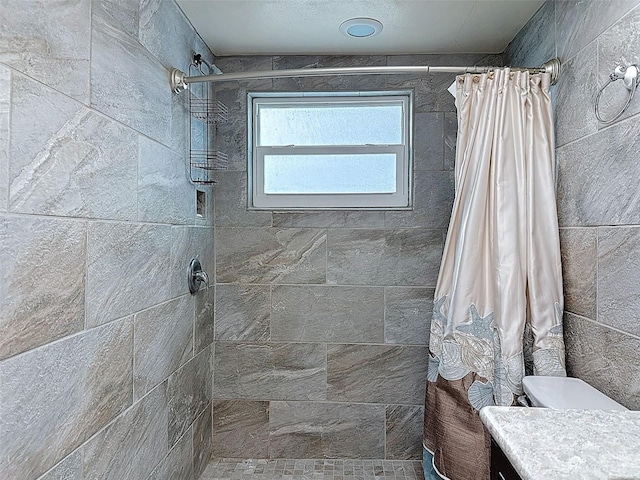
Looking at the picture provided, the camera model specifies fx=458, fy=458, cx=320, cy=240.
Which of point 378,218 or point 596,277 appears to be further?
point 378,218

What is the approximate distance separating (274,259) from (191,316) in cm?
56

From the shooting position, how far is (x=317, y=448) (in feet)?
8.29

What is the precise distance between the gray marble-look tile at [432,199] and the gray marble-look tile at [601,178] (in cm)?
69

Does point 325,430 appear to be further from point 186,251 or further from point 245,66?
point 245,66

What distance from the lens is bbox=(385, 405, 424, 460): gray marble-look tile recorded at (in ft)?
8.14

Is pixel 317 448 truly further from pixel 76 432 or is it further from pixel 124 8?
pixel 124 8

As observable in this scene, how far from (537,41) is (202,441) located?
2.52 meters

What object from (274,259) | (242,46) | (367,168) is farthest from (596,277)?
(242,46)

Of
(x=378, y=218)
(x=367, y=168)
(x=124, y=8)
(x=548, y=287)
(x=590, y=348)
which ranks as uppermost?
(x=124, y=8)

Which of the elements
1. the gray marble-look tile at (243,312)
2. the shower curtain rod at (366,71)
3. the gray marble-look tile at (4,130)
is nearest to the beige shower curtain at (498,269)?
the shower curtain rod at (366,71)

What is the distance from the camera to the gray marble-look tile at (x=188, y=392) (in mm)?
1975

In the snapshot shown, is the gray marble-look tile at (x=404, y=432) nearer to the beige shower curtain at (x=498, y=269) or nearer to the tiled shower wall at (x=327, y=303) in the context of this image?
the tiled shower wall at (x=327, y=303)

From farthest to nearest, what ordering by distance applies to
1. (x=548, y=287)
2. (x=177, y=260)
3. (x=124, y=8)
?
1. (x=177, y=260)
2. (x=548, y=287)
3. (x=124, y=8)

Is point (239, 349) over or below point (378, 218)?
below
